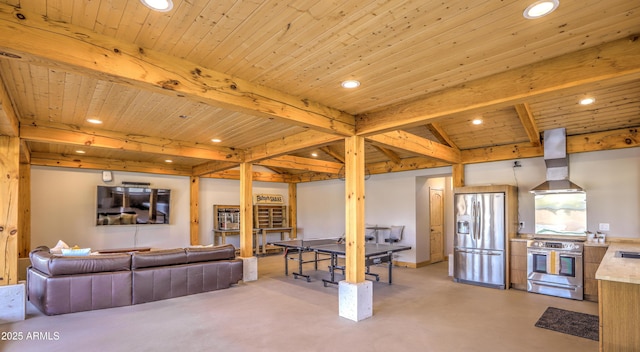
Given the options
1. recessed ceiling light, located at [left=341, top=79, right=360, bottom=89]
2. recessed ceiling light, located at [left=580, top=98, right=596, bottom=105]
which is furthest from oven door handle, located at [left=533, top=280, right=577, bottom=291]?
recessed ceiling light, located at [left=341, top=79, right=360, bottom=89]

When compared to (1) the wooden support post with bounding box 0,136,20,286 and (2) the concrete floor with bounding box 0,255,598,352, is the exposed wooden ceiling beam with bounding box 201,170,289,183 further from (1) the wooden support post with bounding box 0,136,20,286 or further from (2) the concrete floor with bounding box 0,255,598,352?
(1) the wooden support post with bounding box 0,136,20,286

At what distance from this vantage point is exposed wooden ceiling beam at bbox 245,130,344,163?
4.68 meters

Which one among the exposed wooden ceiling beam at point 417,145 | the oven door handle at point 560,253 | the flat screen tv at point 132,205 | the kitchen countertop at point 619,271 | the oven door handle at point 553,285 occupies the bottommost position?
the oven door handle at point 553,285

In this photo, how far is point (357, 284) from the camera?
414 cm

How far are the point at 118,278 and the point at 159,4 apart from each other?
408cm

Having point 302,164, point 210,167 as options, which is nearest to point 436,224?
point 302,164

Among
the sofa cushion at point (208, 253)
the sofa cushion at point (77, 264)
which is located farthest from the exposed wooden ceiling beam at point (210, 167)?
the sofa cushion at point (77, 264)

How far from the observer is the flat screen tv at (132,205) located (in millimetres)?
7832

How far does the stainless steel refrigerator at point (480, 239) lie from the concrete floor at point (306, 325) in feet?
1.49

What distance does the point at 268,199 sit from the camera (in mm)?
10609

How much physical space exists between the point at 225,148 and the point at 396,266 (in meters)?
4.76

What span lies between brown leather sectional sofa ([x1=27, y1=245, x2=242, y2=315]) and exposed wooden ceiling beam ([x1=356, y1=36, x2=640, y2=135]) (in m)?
3.71

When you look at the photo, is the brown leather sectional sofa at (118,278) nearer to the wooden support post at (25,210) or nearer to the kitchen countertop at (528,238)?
the wooden support post at (25,210)


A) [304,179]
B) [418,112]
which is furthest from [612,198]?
[304,179]
